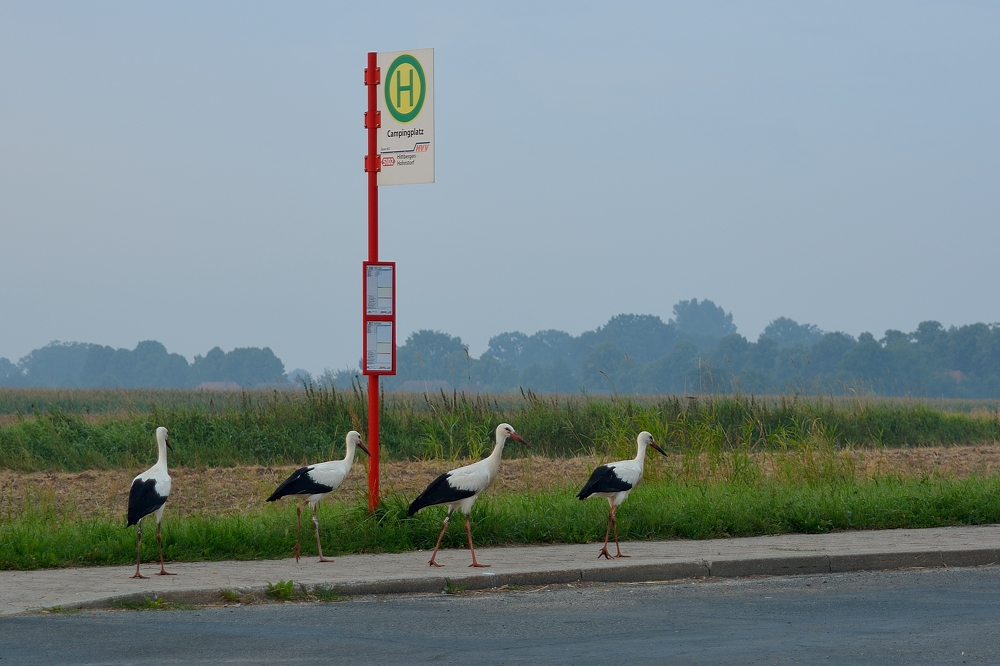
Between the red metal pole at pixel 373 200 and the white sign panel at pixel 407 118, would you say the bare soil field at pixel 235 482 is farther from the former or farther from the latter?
the white sign panel at pixel 407 118

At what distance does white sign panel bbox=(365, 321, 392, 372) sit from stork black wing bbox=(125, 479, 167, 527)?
3.18m

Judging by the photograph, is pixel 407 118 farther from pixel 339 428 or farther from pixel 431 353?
pixel 431 353

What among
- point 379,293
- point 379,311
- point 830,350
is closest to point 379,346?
point 379,311

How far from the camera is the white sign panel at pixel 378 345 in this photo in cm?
1320

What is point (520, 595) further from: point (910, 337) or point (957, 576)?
point (910, 337)

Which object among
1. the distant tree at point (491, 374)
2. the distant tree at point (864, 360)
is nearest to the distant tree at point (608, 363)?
the distant tree at point (491, 374)

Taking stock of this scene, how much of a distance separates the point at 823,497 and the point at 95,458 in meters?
14.4

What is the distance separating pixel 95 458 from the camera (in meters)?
22.8

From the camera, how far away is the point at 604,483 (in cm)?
1195

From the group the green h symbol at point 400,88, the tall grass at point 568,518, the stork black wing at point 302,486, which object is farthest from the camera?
the green h symbol at point 400,88

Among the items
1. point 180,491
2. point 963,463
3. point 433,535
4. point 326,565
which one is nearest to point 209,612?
point 326,565

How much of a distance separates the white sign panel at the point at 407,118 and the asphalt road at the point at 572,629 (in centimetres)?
516

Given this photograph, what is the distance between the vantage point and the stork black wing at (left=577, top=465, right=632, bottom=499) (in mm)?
11891

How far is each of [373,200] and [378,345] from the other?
1.64 m
